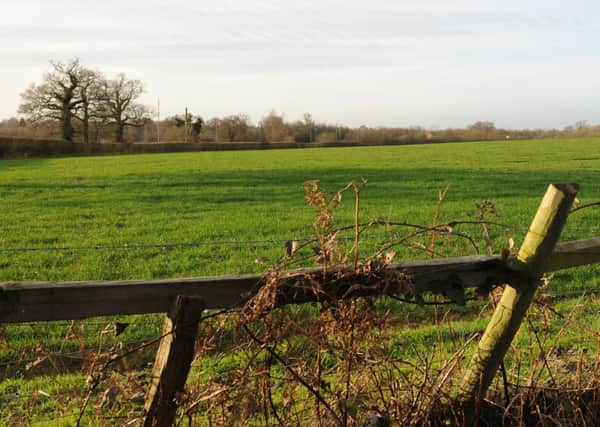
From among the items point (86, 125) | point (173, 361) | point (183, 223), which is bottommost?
point (183, 223)

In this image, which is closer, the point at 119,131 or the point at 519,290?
the point at 519,290

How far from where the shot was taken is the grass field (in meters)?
6.19

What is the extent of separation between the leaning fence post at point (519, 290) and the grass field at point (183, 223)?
2.96 feet

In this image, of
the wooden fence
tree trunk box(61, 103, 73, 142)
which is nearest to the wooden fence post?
the wooden fence

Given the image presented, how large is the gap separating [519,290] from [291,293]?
1130mm

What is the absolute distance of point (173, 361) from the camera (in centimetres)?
239

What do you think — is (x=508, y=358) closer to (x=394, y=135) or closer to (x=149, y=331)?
(x=149, y=331)

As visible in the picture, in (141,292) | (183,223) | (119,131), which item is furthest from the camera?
(119,131)

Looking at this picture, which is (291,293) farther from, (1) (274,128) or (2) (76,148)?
(1) (274,128)

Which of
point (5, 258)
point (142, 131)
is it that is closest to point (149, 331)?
point (5, 258)

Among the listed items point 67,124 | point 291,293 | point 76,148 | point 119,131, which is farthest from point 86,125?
point 291,293

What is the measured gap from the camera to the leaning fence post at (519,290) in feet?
9.19

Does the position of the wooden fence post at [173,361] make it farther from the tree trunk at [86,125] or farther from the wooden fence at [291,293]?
the tree trunk at [86,125]

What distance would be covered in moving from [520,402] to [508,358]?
183cm
